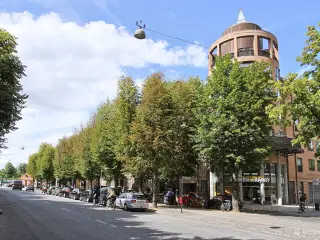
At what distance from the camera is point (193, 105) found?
101 ft

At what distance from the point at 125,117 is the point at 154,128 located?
6.51 m

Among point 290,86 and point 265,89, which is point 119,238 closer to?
point 290,86

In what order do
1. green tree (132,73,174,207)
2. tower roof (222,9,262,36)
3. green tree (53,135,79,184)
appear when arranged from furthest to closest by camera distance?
1. green tree (53,135,79,184)
2. tower roof (222,9,262,36)
3. green tree (132,73,174,207)

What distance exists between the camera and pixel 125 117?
1348 inches

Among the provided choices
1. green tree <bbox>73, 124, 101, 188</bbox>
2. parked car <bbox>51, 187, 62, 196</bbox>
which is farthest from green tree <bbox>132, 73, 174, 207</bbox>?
parked car <bbox>51, 187, 62, 196</bbox>

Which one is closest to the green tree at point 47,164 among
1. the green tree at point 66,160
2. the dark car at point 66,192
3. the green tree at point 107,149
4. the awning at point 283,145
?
the green tree at point 66,160

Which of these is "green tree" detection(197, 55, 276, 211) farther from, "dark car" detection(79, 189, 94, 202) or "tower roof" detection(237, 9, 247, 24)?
"tower roof" detection(237, 9, 247, 24)

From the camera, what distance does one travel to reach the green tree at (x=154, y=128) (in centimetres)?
2797

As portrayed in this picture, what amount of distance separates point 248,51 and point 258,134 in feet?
64.3

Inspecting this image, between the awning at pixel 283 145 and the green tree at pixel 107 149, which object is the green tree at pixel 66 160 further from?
the awning at pixel 283 145

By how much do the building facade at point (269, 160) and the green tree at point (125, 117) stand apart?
38.8 ft

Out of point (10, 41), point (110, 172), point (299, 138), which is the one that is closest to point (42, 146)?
point (110, 172)

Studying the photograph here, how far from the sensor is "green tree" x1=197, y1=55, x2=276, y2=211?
24391 mm

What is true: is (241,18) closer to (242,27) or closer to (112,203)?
(242,27)
